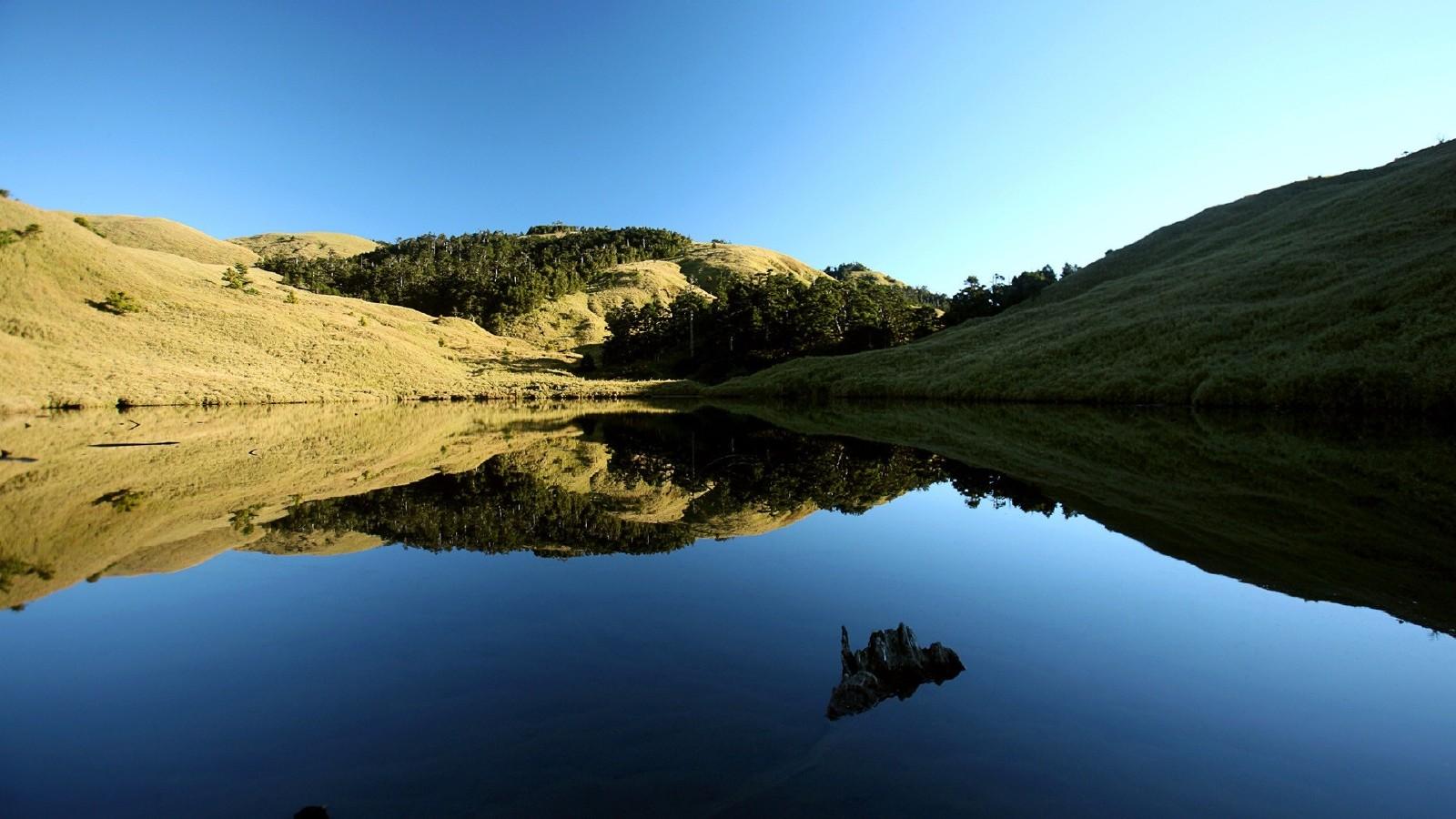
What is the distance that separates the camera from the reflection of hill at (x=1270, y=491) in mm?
9789

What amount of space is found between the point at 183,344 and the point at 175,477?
61688 mm

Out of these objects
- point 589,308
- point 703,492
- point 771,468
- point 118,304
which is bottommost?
point 771,468

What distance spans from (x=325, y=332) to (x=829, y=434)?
7714cm

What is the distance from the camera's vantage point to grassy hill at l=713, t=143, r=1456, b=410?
1646 inches

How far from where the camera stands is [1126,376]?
53031 mm

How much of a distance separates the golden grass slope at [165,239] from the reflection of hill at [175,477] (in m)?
178

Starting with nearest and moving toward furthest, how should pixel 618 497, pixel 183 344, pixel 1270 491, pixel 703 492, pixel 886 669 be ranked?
pixel 886 669 < pixel 1270 491 < pixel 618 497 < pixel 703 492 < pixel 183 344

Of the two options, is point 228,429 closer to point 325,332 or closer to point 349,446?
point 349,446

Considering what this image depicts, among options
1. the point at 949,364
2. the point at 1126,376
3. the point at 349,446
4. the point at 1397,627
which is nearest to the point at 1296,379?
the point at 1126,376

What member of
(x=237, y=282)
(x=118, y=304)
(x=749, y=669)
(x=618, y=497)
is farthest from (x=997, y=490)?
(x=237, y=282)

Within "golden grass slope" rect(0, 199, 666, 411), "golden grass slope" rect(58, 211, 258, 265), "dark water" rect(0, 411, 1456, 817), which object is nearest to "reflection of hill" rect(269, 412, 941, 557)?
"dark water" rect(0, 411, 1456, 817)

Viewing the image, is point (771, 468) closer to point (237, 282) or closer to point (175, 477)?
point (175, 477)

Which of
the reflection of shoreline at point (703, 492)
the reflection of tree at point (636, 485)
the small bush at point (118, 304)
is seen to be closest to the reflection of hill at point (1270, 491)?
the reflection of shoreline at point (703, 492)

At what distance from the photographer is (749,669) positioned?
6.55 meters
